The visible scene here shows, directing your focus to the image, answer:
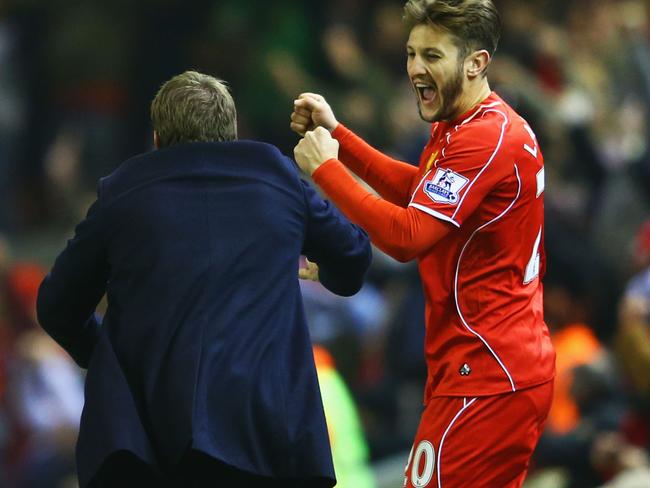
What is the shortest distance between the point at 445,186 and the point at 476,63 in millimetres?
392

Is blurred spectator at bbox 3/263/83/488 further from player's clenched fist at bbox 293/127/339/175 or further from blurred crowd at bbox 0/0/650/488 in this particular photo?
player's clenched fist at bbox 293/127/339/175

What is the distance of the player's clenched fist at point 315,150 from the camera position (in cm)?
430

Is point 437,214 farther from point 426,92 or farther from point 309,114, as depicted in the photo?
point 309,114

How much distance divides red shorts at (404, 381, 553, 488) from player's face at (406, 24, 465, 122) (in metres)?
0.86

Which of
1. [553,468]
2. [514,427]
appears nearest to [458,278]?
[514,427]

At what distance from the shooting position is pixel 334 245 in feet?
13.5

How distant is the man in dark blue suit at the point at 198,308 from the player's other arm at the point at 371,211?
16 centimetres

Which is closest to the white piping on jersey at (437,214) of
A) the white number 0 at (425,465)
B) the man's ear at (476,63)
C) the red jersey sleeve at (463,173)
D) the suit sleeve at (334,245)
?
the red jersey sleeve at (463,173)

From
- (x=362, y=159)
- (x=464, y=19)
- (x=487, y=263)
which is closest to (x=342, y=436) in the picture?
(x=362, y=159)

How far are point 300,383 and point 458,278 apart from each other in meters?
0.63

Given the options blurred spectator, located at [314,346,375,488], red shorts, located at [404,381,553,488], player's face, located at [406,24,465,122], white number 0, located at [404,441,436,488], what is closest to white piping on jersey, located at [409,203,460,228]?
player's face, located at [406,24,465,122]

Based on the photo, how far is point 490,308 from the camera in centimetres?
427

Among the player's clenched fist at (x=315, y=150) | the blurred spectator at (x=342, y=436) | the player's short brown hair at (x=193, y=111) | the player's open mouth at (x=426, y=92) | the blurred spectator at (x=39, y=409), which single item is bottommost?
the blurred spectator at (x=39, y=409)

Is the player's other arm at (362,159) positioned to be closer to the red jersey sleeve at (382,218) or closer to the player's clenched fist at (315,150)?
the player's clenched fist at (315,150)
